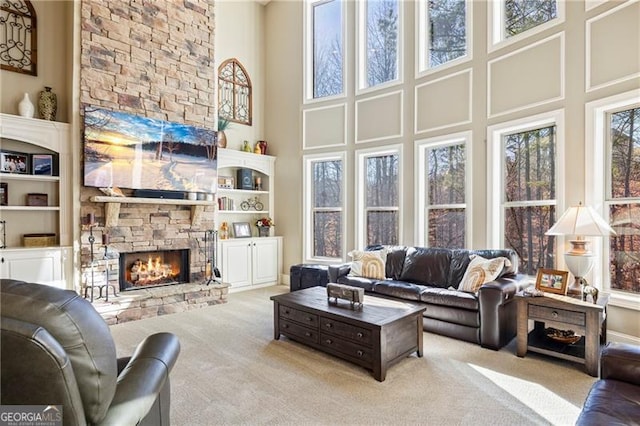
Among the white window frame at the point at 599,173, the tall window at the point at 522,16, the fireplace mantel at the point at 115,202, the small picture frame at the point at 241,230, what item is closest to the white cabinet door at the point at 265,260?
the small picture frame at the point at 241,230

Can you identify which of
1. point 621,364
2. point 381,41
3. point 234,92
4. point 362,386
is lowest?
point 362,386

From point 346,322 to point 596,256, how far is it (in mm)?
2641

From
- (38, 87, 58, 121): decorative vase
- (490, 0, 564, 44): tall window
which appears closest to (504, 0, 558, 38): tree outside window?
(490, 0, 564, 44): tall window

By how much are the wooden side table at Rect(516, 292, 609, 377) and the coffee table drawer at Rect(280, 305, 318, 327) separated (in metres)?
1.88

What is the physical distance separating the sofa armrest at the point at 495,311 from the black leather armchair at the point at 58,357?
3.12m

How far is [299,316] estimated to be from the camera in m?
3.51

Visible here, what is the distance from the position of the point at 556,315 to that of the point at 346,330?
1.82 metres

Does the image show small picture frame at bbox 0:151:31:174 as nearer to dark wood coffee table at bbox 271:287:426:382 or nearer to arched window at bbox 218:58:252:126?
arched window at bbox 218:58:252:126

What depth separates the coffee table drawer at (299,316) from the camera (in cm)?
337

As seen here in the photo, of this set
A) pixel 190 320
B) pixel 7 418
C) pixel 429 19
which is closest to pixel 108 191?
pixel 190 320

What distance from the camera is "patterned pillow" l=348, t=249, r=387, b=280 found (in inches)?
186

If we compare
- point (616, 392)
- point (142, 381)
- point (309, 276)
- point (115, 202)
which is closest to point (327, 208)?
point (309, 276)

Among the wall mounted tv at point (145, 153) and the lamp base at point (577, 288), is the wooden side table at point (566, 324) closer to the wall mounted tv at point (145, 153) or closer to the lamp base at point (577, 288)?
the lamp base at point (577, 288)

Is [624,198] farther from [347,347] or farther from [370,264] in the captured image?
[347,347]
